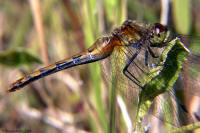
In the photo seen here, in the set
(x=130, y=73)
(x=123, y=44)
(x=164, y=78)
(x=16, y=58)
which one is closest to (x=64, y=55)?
(x=16, y=58)

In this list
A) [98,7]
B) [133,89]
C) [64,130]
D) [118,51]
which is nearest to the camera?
[133,89]

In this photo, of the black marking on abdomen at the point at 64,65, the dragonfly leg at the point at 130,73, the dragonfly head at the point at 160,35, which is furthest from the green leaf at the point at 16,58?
the dragonfly head at the point at 160,35

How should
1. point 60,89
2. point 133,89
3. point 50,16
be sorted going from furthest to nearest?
point 50,16 < point 60,89 < point 133,89

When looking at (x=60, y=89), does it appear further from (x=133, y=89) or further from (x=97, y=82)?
(x=133, y=89)

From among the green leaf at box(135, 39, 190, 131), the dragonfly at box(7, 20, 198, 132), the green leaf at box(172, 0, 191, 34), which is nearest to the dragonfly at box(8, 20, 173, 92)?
the dragonfly at box(7, 20, 198, 132)

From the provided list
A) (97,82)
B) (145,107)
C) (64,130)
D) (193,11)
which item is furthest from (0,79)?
(193,11)

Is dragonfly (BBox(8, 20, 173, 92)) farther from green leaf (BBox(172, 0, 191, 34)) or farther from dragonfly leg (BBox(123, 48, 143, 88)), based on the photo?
green leaf (BBox(172, 0, 191, 34))
